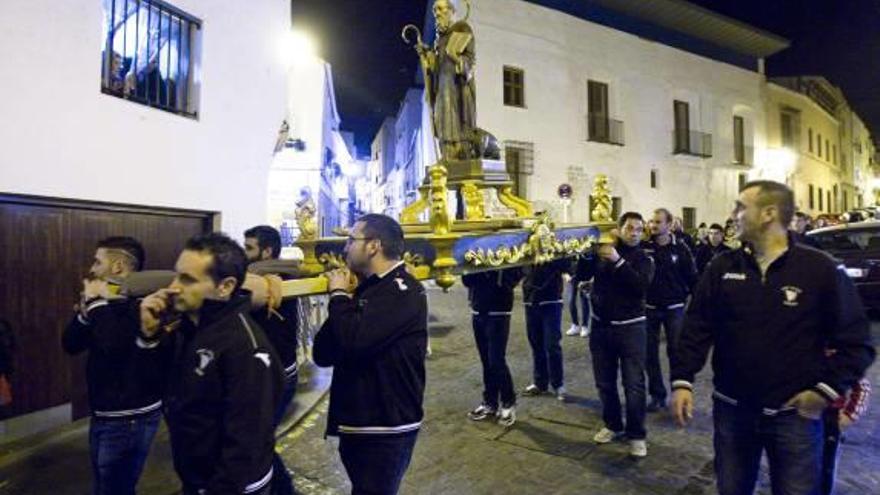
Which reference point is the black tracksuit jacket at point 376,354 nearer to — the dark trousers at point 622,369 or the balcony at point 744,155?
the dark trousers at point 622,369

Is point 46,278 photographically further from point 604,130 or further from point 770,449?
point 604,130

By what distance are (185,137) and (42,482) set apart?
3624mm

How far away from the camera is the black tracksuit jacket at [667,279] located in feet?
18.2

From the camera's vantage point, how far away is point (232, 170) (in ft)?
22.8

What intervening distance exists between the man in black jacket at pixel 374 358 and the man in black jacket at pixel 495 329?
2.60m

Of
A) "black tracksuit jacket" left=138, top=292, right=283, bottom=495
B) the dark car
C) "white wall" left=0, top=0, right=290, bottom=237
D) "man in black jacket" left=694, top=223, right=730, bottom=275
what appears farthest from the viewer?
the dark car

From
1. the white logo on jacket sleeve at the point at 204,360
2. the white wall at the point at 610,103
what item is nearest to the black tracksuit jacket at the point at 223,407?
the white logo on jacket sleeve at the point at 204,360

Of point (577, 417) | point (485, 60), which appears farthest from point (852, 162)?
point (577, 417)

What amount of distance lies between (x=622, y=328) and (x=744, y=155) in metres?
21.8

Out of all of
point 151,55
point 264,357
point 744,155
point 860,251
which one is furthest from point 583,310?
point 744,155

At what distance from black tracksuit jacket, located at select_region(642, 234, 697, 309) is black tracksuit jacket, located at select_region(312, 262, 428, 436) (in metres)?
3.58

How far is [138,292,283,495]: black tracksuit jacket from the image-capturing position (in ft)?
6.64

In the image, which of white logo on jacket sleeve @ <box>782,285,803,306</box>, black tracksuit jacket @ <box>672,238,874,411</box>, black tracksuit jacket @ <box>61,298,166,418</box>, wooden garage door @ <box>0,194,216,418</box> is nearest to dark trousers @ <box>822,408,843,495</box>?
black tracksuit jacket @ <box>672,238,874,411</box>

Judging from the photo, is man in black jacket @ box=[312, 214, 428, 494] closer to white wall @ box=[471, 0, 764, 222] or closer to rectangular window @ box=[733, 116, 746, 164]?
white wall @ box=[471, 0, 764, 222]
